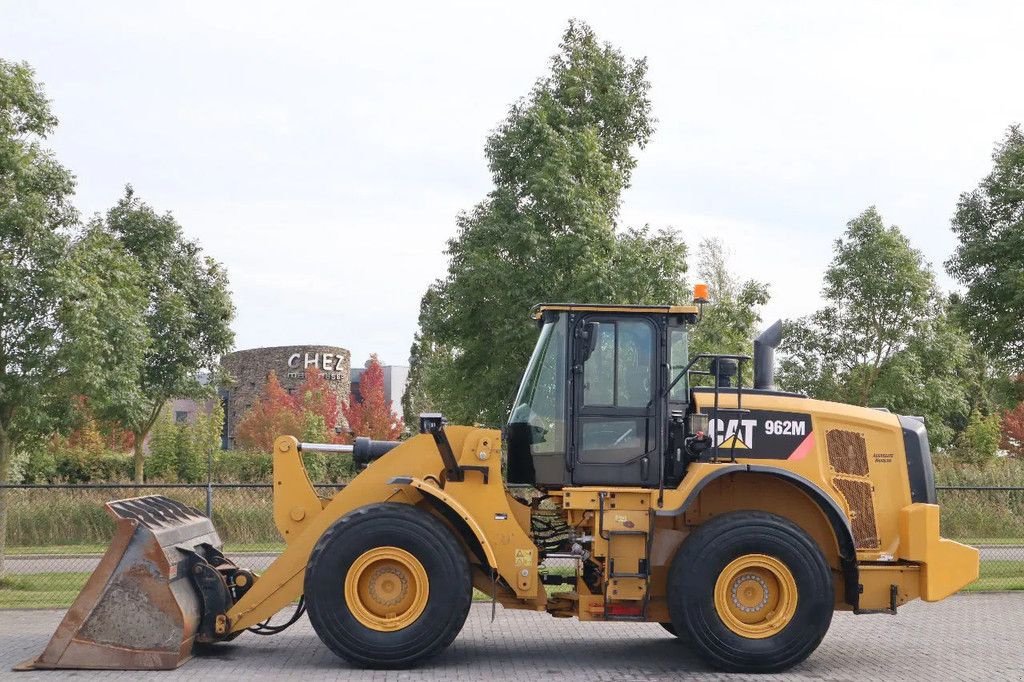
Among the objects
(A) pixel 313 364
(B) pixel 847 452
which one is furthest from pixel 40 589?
(A) pixel 313 364

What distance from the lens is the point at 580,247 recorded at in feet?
71.2

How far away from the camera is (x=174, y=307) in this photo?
32.1 m

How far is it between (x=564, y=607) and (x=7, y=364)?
9.94 m

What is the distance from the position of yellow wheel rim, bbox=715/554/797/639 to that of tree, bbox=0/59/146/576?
1006 cm

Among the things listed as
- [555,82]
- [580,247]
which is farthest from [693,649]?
[555,82]

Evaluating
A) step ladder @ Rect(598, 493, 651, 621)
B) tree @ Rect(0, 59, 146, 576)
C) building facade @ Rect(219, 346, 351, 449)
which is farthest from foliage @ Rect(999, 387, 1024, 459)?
step ladder @ Rect(598, 493, 651, 621)

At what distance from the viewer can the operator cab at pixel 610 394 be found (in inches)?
384

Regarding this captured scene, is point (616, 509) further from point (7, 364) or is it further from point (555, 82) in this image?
point (555, 82)

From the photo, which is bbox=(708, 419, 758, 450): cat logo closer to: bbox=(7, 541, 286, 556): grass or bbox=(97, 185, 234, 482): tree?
bbox=(7, 541, 286, 556): grass

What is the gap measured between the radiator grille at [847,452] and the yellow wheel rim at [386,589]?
347 cm

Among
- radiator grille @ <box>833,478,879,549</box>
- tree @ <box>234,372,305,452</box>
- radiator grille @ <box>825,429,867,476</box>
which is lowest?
radiator grille @ <box>833,478,879,549</box>

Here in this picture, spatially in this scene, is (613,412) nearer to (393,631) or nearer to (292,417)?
(393,631)

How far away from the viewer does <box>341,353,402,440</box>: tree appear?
5128 centimetres

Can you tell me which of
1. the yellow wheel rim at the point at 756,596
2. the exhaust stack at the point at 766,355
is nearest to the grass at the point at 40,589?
the yellow wheel rim at the point at 756,596
